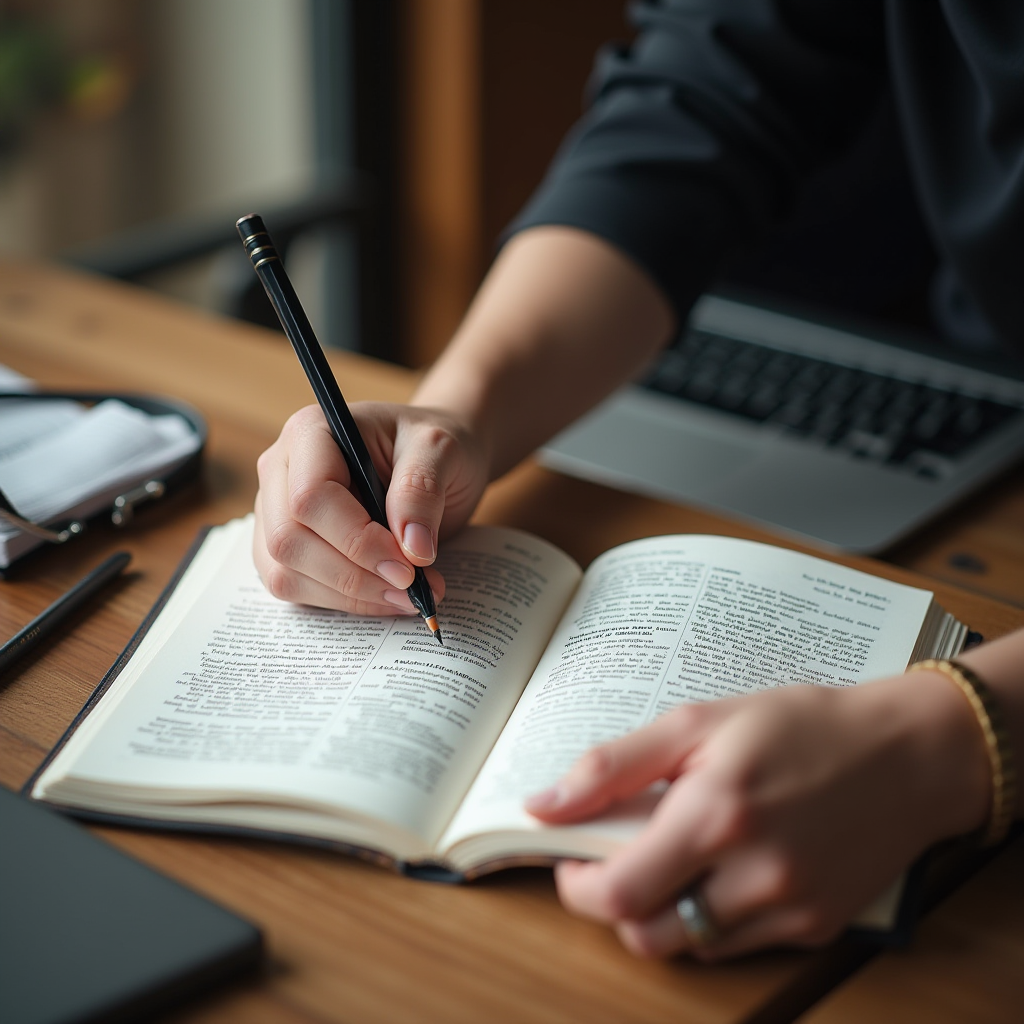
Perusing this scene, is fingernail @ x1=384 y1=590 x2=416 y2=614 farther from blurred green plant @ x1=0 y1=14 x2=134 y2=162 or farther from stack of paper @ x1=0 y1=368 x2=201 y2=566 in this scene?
blurred green plant @ x1=0 y1=14 x2=134 y2=162

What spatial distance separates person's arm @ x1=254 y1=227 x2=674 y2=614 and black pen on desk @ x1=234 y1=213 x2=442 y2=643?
1cm

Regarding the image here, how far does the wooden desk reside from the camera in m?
0.43

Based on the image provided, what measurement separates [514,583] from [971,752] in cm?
27

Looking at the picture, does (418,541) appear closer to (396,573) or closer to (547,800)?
(396,573)

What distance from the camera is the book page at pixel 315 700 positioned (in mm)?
490

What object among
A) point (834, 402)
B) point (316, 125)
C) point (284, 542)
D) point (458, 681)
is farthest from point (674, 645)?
point (316, 125)

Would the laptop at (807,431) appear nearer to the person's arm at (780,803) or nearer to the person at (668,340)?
the person at (668,340)

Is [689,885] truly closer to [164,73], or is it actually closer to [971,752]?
[971,752]

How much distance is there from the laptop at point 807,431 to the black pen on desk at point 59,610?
0.35 m

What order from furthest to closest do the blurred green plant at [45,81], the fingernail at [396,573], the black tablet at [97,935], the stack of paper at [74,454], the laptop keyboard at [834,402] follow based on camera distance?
the blurred green plant at [45,81] < the laptop keyboard at [834,402] < the stack of paper at [74,454] < the fingernail at [396,573] < the black tablet at [97,935]

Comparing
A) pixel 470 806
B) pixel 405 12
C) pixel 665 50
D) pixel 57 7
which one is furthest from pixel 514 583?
pixel 57 7

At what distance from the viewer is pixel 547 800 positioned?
45 cm

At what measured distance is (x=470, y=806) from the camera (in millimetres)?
487

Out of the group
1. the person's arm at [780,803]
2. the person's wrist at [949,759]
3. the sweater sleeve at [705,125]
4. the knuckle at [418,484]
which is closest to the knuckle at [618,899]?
the person's arm at [780,803]
